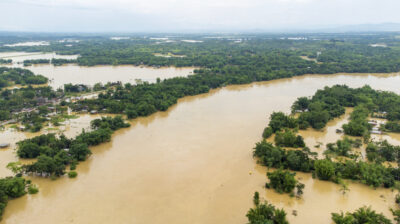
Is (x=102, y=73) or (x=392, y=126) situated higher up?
(x=102, y=73)

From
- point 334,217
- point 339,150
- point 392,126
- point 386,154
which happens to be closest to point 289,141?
point 339,150

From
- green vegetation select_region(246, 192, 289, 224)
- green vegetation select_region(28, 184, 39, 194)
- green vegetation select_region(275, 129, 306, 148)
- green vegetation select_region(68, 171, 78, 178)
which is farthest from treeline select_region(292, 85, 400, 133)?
green vegetation select_region(28, 184, 39, 194)

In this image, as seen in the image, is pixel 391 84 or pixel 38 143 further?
pixel 391 84

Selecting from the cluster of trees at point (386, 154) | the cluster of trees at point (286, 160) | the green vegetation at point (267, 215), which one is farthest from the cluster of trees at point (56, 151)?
the cluster of trees at point (386, 154)

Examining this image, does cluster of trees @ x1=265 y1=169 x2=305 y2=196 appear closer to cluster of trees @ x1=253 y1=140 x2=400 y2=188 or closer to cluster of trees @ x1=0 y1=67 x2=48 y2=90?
cluster of trees @ x1=253 y1=140 x2=400 y2=188

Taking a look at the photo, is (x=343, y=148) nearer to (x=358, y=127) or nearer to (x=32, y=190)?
(x=358, y=127)

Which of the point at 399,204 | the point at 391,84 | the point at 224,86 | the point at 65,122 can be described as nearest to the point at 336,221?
the point at 399,204

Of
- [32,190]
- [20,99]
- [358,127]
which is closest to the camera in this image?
[32,190]

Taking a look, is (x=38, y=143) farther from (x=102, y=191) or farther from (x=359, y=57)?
(x=359, y=57)
